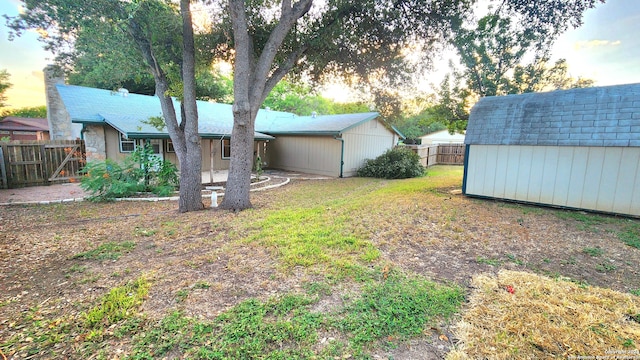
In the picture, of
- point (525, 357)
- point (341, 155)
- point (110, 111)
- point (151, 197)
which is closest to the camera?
point (525, 357)

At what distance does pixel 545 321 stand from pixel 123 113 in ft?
49.2

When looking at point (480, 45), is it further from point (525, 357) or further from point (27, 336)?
point (27, 336)

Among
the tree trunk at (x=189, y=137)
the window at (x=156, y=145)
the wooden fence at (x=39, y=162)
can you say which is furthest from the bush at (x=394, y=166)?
the wooden fence at (x=39, y=162)

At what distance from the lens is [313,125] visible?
53.7 ft

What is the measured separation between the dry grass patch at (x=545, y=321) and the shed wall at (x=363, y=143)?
11510mm

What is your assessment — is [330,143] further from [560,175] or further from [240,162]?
[560,175]

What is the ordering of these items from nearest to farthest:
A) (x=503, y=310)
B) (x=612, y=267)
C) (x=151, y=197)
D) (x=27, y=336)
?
1. (x=27, y=336)
2. (x=503, y=310)
3. (x=612, y=267)
4. (x=151, y=197)

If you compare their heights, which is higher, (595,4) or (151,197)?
(595,4)

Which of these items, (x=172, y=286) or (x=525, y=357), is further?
(x=172, y=286)

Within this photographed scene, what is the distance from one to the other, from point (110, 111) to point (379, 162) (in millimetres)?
12941

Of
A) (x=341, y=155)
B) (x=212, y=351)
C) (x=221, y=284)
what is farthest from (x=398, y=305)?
(x=341, y=155)

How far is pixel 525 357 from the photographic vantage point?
7.18ft

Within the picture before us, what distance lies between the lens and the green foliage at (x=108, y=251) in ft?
13.2

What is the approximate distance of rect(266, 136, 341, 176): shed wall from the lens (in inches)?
579
